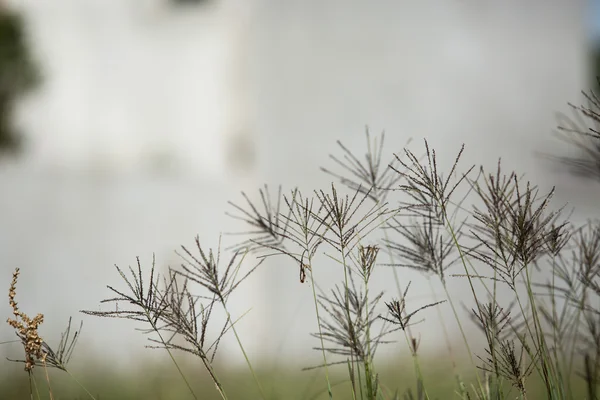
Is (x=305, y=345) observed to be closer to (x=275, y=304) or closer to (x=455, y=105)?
(x=275, y=304)

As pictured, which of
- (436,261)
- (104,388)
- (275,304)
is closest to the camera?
(436,261)

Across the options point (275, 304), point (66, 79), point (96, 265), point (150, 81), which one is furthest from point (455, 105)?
point (66, 79)

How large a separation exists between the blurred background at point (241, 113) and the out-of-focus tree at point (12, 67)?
12 centimetres

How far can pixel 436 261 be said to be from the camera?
827mm

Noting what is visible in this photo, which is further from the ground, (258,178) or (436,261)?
(258,178)

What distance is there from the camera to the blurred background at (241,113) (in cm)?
349

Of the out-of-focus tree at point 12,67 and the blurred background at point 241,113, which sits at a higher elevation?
the out-of-focus tree at point 12,67

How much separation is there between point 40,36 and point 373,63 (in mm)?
2543

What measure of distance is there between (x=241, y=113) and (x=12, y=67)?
6.65 feet

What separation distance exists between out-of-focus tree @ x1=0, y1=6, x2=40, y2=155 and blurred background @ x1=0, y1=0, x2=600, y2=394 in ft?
0.38

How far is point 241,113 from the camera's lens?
12.4 feet

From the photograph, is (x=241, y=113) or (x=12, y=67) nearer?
(x=241, y=113)

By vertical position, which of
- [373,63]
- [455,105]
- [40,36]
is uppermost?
[40,36]

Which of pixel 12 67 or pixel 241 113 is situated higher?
pixel 12 67
